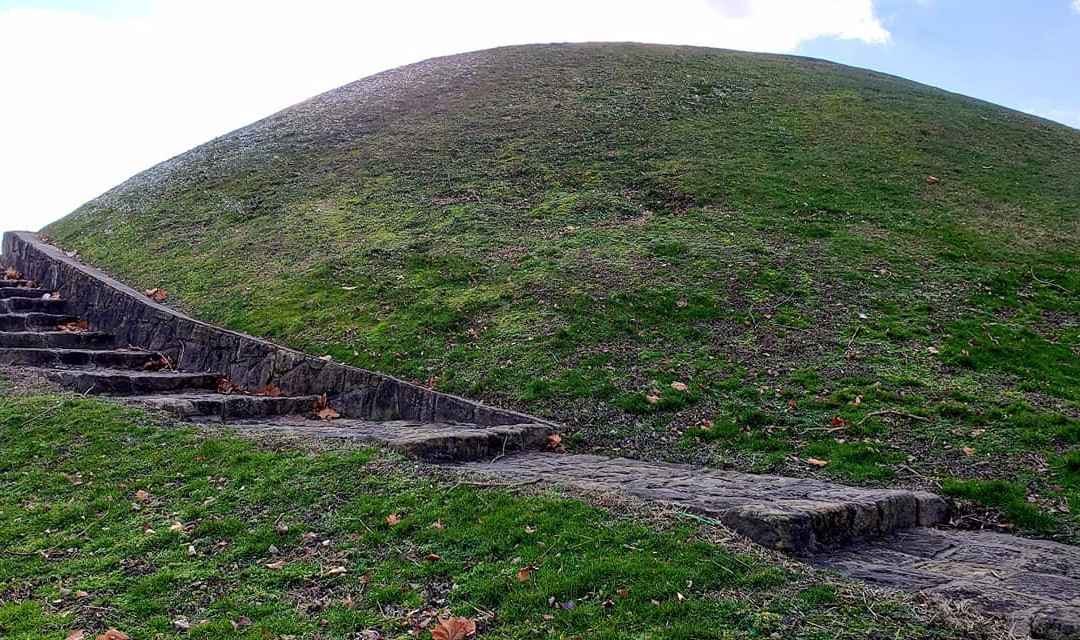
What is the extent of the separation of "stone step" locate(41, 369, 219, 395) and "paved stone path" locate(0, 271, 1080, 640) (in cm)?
2

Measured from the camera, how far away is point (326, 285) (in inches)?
499

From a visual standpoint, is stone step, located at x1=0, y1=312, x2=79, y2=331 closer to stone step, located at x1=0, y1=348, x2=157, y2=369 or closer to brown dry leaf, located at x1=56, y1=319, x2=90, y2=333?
brown dry leaf, located at x1=56, y1=319, x2=90, y2=333

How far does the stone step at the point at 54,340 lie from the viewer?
10430 millimetres

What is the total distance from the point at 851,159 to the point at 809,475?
40.2 ft

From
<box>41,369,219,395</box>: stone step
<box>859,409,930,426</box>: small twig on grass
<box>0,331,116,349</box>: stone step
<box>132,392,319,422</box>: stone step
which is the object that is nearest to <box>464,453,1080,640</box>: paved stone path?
<box>859,409,930,426</box>: small twig on grass

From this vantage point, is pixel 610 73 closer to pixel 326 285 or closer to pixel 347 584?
pixel 326 285

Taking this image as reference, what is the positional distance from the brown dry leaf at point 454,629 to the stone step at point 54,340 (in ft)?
30.0

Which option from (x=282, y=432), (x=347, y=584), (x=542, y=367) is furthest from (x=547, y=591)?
(x=542, y=367)

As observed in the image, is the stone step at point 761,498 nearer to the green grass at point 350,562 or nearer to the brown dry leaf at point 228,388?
the green grass at point 350,562

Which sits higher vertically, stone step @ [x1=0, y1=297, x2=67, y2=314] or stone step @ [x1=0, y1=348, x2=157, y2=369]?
stone step @ [x1=0, y1=297, x2=67, y2=314]

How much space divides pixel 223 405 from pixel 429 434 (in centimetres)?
283

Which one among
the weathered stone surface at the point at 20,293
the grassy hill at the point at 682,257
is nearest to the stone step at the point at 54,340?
the grassy hill at the point at 682,257

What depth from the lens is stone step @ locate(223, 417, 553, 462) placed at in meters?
7.04

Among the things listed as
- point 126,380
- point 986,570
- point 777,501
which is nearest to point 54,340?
point 126,380
